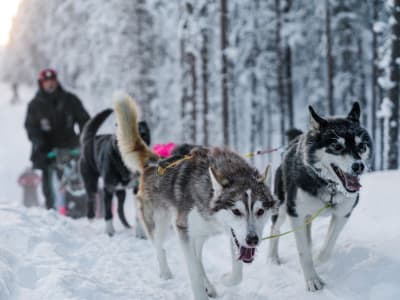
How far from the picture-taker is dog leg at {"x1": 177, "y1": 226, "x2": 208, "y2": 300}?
150 inches

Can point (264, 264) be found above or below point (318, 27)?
below

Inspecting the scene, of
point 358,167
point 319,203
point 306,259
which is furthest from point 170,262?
point 358,167

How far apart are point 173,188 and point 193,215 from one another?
1.76ft

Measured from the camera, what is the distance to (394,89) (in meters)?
11.6

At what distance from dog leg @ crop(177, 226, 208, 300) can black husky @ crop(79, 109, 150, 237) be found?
8.80 feet

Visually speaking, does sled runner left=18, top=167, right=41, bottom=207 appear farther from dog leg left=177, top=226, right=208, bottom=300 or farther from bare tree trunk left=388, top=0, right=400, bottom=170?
dog leg left=177, top=226, right=208, bottom=300

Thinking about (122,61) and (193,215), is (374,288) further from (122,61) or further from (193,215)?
(122,61)

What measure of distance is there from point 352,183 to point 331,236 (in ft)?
2.82

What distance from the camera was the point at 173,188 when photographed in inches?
167

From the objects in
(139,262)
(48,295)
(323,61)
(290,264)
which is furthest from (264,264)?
(323,61)

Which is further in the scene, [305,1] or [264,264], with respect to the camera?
[305,1]

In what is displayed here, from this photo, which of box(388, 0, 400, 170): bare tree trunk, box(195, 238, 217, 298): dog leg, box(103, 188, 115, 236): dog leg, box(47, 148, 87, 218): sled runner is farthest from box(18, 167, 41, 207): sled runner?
box(195, 238, 217, 298): dog leg

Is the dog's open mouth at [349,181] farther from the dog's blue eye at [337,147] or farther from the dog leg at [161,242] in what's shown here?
the dog leg at [161,242]

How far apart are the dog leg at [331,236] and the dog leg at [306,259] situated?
0.33 m
